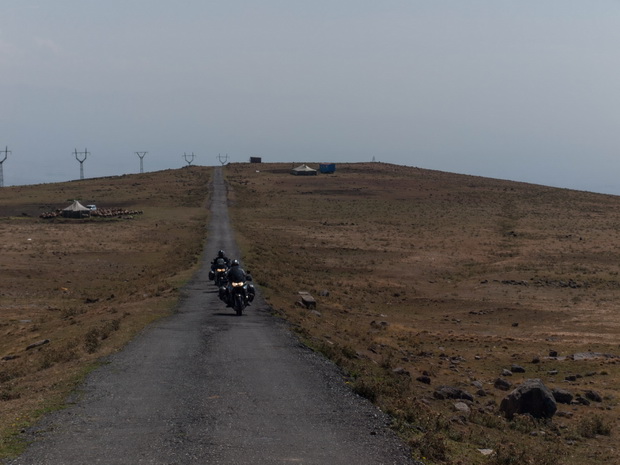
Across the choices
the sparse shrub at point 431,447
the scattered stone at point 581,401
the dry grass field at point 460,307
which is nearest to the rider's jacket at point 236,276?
the dry grass field at point 460,307

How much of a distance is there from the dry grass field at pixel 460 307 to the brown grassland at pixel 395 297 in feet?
0.33

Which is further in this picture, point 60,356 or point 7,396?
point 60,356

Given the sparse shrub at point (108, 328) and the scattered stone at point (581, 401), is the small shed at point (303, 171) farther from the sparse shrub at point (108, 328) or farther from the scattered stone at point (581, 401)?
the scattered stone at point (581, 401)

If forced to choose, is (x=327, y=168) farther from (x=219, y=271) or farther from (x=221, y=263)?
(x=219, y=271)

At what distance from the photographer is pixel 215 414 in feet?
39.4

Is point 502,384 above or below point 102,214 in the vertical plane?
below

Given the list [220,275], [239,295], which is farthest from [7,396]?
[220,275]

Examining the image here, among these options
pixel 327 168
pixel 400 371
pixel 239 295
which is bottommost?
pixel 400 371

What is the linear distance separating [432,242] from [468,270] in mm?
18495

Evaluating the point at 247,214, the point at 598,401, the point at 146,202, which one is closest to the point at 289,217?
the point at 247,214

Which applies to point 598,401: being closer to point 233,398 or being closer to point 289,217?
point 233,398

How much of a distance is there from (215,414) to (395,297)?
29.8m

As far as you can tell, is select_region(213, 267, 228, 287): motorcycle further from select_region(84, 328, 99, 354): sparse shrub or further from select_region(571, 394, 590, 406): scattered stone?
select_region(571, 394, 590, 406): scattered stone

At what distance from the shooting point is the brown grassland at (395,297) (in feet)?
49.5
